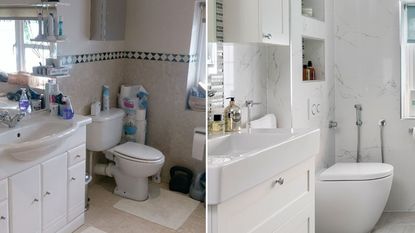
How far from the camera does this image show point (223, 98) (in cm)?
186

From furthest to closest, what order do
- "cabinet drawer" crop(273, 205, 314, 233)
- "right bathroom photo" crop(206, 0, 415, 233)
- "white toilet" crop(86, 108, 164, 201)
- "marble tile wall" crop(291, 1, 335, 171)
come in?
"marble tile wall" crop(291, 1, 335, 171)
"cabinet drawer" crop(273, 205, 314, 233)
"right bathroom photo" crop(206, 0, 415, 233)
"white toilet" crop(86, 108, 164, 201)

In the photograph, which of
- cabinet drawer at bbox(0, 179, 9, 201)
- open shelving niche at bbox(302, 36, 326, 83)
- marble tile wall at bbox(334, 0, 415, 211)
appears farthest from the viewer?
marble tile wall at bbox(334, 0, 415, 211)

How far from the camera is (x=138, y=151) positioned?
3.56 ft

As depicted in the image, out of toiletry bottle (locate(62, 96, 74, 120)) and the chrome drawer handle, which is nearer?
toiletry bottle (locate(62, 96, 74, 120))

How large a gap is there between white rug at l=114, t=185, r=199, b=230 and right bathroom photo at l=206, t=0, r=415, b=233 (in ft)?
0.25

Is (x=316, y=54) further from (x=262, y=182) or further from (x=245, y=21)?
(x=262, y=182)

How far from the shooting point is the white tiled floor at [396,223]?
118 inches

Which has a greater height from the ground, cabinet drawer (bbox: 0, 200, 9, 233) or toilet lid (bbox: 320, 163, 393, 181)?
cabinet drawer (bbox: 0, 200, 9, 233)

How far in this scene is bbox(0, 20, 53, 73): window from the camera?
767 millimetres

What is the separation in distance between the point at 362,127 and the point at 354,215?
2.80 feet

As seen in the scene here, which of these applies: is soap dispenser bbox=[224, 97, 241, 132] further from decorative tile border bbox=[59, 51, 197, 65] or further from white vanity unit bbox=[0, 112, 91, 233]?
white vanity unit bbox=[0, 112, 91, 233]

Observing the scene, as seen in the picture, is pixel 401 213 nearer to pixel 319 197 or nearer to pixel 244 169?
pixel 319 197

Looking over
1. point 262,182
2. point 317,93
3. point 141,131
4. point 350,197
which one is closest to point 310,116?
point 317,93

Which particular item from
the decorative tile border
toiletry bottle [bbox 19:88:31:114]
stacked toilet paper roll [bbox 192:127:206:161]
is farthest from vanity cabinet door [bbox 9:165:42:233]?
stacked toilet paper roll [bbox 192:127:206:161]
